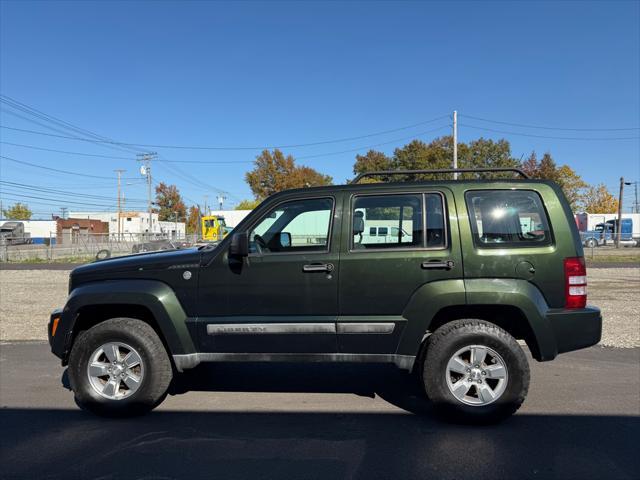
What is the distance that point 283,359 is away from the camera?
13.1ft

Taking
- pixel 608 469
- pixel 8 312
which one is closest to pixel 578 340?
pixel 608 469

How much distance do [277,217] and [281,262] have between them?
1.57 ft

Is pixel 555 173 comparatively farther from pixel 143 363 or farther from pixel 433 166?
pixel 143 363

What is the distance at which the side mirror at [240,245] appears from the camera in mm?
3887

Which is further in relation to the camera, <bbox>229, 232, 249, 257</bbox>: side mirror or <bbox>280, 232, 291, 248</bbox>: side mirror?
<bbox>280, 232, 291, 248</bbox>: side mirror

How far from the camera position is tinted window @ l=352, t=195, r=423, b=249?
4.04m

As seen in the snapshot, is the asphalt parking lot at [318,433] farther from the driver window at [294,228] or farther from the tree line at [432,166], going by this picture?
the tree line at [432,166]

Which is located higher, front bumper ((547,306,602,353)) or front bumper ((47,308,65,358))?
front bumper ((547,306,602,353))

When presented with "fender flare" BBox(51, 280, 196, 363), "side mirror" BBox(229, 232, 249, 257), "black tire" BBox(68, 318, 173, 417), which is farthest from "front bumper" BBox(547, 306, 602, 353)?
"black tire" BBox(68, 318, 173, 417)

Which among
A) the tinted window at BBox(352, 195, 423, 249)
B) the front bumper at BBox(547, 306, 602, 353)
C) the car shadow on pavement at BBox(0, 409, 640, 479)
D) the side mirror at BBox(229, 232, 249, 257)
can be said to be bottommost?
the car shadow on pavement at BBox(0, 409, 640, 479)

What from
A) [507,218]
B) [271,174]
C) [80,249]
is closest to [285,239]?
[507,218]

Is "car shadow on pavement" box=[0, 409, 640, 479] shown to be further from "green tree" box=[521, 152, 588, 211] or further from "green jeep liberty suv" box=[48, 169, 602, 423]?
"green tree" box=[521, 152, 588, 211]

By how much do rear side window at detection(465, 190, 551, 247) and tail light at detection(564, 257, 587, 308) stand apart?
257mm

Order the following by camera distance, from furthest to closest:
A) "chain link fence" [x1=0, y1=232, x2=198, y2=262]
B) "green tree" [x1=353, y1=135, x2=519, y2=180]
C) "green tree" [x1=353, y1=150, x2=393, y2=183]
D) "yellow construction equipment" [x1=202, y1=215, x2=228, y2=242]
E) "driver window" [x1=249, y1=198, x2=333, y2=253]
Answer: "green tree" [x1=353, y1=150, x2=393, y2=183] < "green tree" [x1=353, y1=135, x2=519, y2=180] < "yellow construction equipment" [x1=202, y1=215, x2=228, y2=242] < "chain link fence" [x1=0, y1=232, x2=198, y2=262] < "driver window" [x1=249, y1=198, x2=333, y2=253]
